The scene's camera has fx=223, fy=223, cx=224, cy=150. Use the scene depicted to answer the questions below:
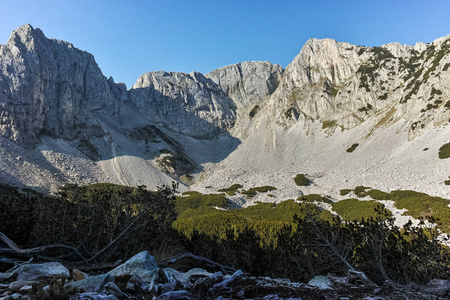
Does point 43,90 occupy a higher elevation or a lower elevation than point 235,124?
higher

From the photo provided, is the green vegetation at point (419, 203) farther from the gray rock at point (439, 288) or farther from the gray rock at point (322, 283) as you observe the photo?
the gray rock at point (322, 283)

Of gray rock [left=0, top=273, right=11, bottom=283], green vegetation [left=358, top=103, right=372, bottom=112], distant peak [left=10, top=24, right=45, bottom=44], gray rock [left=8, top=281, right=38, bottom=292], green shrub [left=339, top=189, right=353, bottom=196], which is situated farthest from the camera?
distant peak [left=10, top=24, right=45, bottom=44]

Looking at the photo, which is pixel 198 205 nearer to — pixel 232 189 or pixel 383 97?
pixel 232 189

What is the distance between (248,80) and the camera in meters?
116

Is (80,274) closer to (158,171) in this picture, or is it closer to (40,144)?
(158,171)

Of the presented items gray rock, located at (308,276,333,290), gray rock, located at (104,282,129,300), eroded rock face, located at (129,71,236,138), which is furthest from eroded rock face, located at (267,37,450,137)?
gray rock, located at (104,282,129,300)

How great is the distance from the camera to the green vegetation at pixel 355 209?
2794cm

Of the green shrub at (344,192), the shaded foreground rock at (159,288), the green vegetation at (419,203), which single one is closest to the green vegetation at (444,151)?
the green vegetation at (419,203)

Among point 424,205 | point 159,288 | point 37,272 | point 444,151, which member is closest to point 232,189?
point 424,205

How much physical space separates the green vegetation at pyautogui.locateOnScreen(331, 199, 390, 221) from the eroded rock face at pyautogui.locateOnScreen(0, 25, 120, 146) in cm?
6885

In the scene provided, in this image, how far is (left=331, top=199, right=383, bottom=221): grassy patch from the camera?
91.7 ft

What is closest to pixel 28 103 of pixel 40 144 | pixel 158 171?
pixel 40 144

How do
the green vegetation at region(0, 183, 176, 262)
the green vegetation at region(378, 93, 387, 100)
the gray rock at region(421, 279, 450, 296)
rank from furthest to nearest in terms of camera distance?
1. the green vegetation at region(378, 93, 387, 100)
2. the green vegetation at region(0, 183, 176, 262)
3. the gray rock at region(421, 279, 450, 296)

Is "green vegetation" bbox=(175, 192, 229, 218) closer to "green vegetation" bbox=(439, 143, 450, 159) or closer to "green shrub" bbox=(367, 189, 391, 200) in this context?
"green shrub" bbox=(367, 189, 391, 200)
